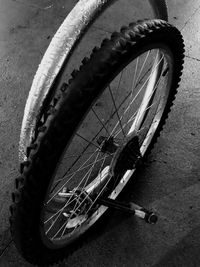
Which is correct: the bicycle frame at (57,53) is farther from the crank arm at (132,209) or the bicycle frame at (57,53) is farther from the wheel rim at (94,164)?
the crank arm at (132,209)

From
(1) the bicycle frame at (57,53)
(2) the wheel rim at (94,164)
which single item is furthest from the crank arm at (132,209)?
(1) the bicycle frame at (57,53)

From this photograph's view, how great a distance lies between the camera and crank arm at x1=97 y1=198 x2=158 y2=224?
4.15 feet

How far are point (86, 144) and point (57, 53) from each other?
691 mm

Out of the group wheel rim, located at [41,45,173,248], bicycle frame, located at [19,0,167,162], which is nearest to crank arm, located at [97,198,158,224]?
wheel rim, located at [41,45,173,248]

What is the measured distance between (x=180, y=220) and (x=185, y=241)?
0.08m

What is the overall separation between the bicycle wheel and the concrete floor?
94 mm

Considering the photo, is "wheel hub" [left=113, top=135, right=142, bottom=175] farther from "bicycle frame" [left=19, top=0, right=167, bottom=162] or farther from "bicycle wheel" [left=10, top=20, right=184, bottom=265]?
"bicycle frame" [left=19, top=0, right=167, bottom=162]

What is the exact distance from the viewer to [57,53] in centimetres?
93

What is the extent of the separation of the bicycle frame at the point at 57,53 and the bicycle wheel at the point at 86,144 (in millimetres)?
65

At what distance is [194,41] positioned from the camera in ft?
6.52

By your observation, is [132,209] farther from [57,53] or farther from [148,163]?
[57,53]

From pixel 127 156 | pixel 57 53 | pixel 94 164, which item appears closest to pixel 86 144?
pixel 94 164

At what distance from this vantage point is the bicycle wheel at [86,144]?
0.84 m

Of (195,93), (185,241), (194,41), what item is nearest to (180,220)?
(185,241)
